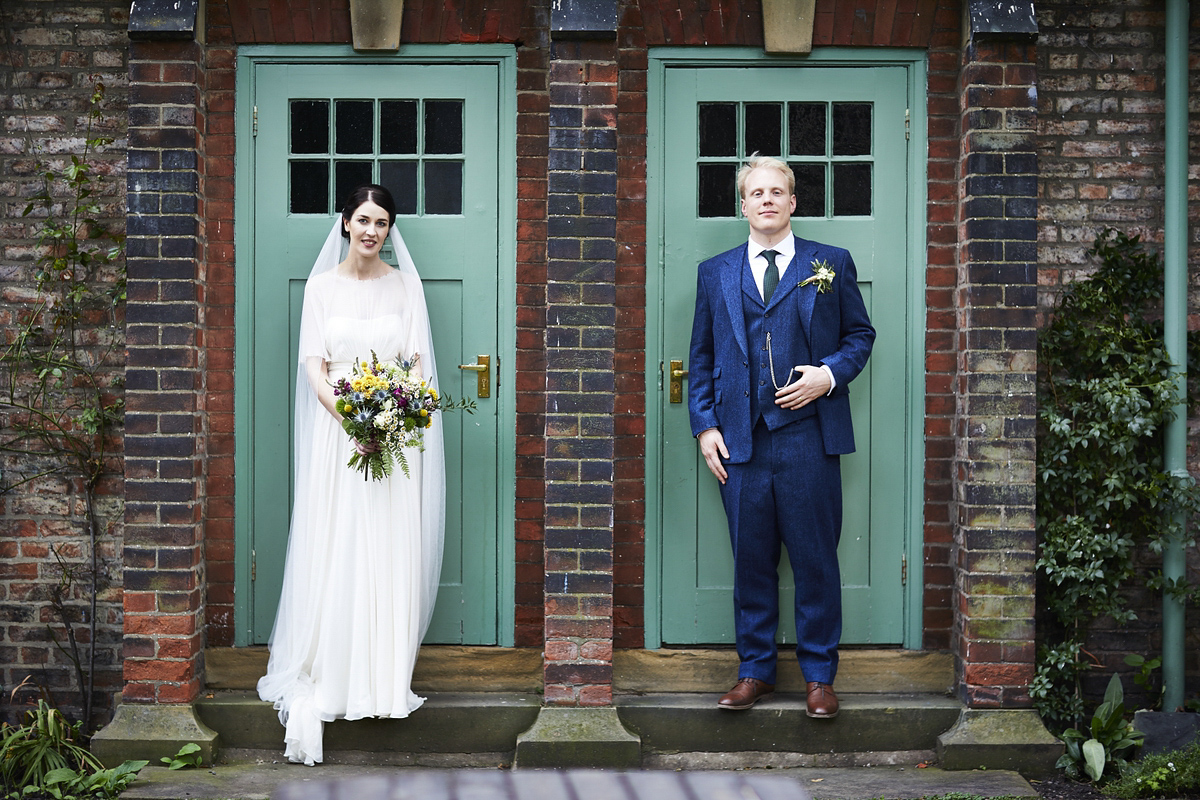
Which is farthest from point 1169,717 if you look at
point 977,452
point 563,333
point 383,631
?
point 383,631

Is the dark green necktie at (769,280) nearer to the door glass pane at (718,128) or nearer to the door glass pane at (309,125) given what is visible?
the door glass pane at (718,128)

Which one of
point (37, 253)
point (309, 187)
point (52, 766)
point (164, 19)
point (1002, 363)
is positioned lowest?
point (52, 766)

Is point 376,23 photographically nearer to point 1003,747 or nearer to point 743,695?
point 743,695

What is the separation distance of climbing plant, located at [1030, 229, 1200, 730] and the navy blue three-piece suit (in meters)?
0.92

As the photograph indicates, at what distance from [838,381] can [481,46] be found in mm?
2117

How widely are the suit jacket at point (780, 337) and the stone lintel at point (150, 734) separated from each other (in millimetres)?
2396

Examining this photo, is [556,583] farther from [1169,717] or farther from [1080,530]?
[1169,717]

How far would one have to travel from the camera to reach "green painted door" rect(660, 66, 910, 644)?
443 cm

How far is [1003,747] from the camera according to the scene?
4.11 m

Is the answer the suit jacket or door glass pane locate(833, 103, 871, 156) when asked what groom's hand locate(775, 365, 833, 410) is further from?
door glass pane locate(833, 103, 871, 156)

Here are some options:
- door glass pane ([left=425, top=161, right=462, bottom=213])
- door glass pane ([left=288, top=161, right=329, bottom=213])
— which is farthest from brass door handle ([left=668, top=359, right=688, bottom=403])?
door glass pane ([left=288, top=161, right=329, bottom=213])

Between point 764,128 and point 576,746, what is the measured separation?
9.06 feet

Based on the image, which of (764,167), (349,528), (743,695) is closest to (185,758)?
(349,528)

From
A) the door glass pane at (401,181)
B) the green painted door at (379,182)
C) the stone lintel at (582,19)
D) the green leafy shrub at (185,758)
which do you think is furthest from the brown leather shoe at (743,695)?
the stone lintel at (582,19)
